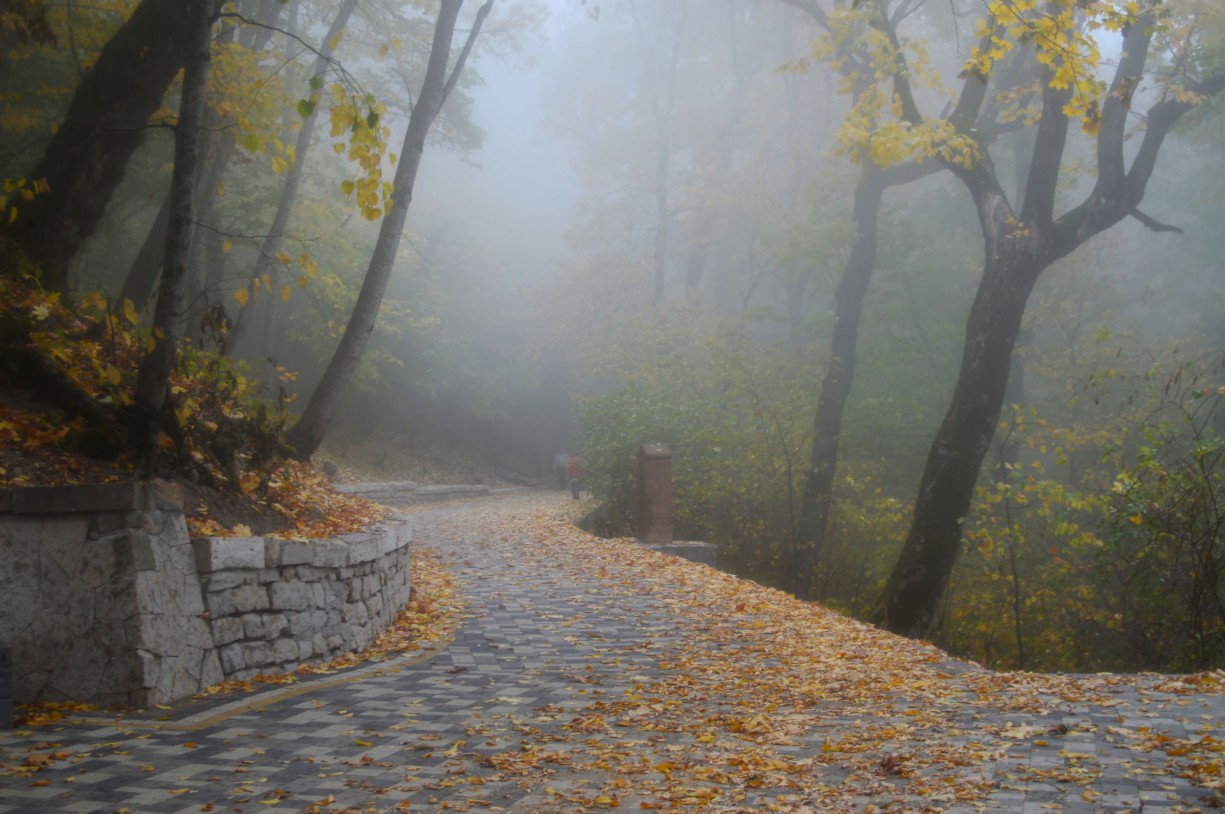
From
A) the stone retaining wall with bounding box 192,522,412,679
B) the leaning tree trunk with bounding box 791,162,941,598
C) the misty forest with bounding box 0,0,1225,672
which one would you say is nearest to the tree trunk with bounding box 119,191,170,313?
the misty forest with bounding box 0,0,1225,672

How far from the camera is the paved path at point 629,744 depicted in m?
3.68


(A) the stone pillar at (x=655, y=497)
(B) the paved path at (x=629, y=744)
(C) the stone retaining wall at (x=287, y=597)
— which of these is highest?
(A) the stone pillar at (x=655, y=497)

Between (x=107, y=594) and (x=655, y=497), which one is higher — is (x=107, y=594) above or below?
below

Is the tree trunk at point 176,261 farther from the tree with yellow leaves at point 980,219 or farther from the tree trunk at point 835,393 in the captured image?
the tree trunk at point 835,393

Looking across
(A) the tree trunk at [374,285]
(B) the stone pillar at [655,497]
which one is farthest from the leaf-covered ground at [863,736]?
(B) the stone pillar at [655,497]

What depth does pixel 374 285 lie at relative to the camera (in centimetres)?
983

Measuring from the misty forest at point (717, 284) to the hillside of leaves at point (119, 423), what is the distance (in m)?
0.03

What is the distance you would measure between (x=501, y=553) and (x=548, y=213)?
39031 millimetres

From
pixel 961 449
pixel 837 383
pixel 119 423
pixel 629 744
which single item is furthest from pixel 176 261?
pixel 837 383

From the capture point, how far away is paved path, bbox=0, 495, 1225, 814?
368 centimetres

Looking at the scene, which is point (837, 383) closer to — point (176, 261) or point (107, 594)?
point (176, 261)

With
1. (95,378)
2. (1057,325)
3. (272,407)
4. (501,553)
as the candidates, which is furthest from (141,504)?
(1057,325)

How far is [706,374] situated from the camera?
20.9 metres

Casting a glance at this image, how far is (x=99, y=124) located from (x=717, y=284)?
2627 cm
